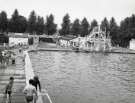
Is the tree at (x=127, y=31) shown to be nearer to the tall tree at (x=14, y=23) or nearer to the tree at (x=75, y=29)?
the tree at (x=75, y=29)

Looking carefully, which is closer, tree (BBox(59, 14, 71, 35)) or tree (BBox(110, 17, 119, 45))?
tree (BBox(110, 17, 119, 45))

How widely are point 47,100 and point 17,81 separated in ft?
15.1

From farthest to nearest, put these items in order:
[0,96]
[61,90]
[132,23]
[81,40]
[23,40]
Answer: [132,23] → [81,40] → [23,40] → [61,90] → [0,96]

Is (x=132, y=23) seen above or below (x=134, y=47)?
above

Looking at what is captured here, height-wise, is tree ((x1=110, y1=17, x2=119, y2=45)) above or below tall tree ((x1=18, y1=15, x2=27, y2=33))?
below

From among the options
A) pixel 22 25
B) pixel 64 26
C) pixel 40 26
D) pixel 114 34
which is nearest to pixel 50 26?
pixel 40 26

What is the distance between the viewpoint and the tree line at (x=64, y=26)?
114m

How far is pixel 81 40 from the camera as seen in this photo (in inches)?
3890

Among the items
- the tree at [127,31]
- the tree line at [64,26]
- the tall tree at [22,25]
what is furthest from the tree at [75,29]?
the tall tree at [22,25]

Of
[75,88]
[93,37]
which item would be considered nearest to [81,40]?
[93,37]

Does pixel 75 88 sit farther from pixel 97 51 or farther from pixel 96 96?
pixel 97 51

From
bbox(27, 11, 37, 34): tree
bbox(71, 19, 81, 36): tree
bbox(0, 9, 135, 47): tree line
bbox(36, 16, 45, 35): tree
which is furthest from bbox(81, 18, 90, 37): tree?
bbox(27, 11, 37, 34): tree

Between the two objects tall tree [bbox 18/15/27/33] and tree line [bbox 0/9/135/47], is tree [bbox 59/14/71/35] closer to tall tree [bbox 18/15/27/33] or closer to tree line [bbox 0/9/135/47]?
tree line [bbox 0/9/135/47]

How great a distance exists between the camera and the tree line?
114 metres
